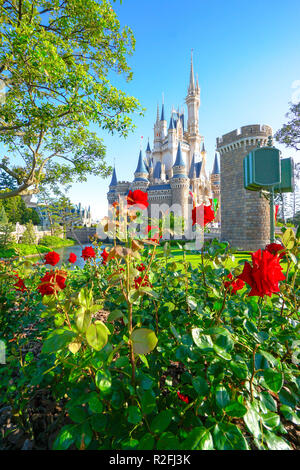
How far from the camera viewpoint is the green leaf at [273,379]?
2.52 feet

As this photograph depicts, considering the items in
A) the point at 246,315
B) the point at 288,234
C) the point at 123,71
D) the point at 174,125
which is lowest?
the point at 246,315

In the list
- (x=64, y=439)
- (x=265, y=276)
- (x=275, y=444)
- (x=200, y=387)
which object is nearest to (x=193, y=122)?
(x=265, y=276)

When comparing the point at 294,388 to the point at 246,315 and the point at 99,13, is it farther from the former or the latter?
the point at 99,13

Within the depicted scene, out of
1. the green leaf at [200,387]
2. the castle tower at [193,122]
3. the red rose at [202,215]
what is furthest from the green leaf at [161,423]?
the castle tower at [193,122]

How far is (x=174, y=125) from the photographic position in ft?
159

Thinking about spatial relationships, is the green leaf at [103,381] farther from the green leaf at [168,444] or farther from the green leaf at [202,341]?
the green leaf at [202,341]

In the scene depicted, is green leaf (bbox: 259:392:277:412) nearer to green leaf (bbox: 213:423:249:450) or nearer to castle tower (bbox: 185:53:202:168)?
green leaf (bbox: 213:423:249:450)

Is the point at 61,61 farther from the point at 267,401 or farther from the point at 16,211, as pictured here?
the point at 16,211

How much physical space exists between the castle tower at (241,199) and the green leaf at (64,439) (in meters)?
17.8

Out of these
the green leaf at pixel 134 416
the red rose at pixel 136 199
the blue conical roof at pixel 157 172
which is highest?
the blue conical roof at pixel 157 172

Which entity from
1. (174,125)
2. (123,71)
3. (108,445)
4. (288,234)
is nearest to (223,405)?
(108,445)

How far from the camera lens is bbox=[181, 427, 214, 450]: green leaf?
0.61 metres
